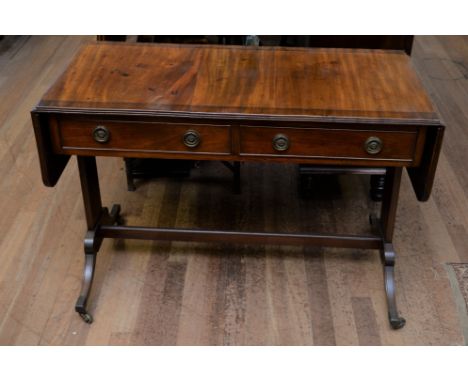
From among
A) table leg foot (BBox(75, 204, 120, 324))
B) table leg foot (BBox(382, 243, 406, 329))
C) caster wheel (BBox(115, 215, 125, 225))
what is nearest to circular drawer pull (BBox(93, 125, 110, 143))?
table leg foot (BBox(75, 204, 120, 324))

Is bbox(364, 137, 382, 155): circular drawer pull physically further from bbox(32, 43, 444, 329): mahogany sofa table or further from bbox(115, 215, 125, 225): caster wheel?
bbox(115, 215, 125, 225): caster wheel

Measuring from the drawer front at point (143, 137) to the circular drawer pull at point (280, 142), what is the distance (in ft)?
0.50

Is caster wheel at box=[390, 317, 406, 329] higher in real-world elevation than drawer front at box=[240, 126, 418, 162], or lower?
lower

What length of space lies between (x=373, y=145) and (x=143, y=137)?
76 centimetres

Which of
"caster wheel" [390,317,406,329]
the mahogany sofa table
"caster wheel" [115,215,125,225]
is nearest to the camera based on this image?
the mahogany sofa table

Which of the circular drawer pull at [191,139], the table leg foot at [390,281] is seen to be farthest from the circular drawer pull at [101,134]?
the table leg foot at [390,281]

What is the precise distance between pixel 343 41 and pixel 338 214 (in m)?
0.94

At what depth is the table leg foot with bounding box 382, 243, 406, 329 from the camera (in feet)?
7.65

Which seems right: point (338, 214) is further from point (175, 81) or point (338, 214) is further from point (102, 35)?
point (102, 35)

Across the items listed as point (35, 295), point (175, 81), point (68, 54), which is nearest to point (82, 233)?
point (35, 295)

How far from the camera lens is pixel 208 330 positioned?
2314 millimetres

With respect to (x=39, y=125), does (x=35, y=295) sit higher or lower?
lower

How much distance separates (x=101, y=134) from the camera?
2047 millimetres

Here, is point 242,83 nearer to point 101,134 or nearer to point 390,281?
point 101,134
